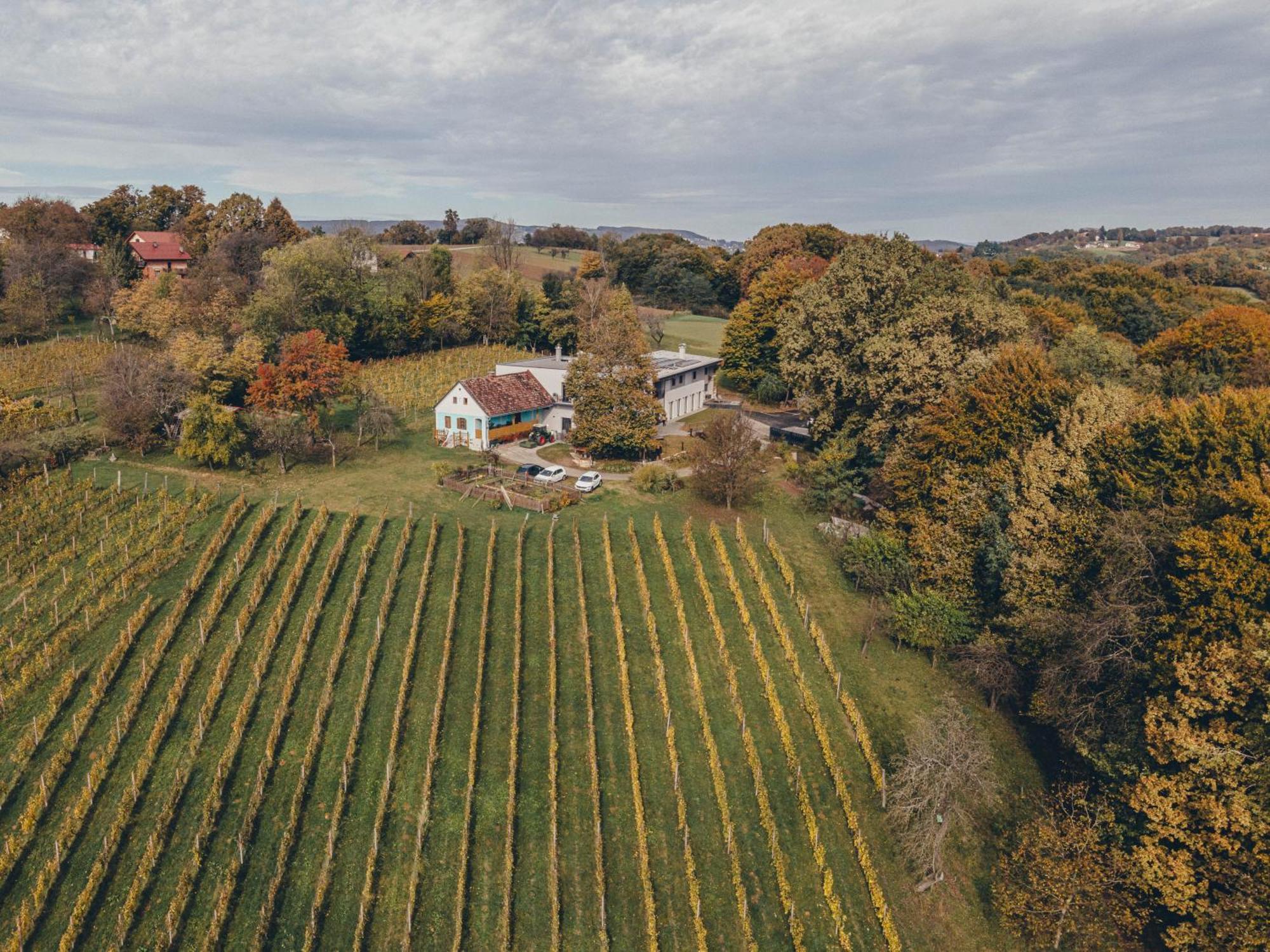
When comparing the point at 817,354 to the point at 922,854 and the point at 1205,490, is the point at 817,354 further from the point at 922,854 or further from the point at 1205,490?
the point at 922,854

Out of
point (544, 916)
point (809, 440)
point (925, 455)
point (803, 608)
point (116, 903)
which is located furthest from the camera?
point (809, 440)

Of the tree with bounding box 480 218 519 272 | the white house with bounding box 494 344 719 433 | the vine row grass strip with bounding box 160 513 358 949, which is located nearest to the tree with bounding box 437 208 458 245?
the tree with bounding box 480 218 519 272

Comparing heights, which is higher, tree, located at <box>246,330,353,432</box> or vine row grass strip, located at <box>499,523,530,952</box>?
tree, located at <box>246,330,353,432</box>

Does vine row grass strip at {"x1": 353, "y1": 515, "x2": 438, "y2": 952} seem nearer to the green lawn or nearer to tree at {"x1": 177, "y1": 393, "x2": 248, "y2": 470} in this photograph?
tree at {"x1": 177, "y1": 393, "x2": 248, "y2": 470}

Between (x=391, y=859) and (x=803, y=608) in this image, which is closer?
(x=391, y=859)

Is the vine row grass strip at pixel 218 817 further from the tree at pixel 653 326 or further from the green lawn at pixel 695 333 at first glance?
the tree at pixel 653 326

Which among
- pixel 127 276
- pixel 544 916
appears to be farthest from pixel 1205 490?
pixel 127 276
